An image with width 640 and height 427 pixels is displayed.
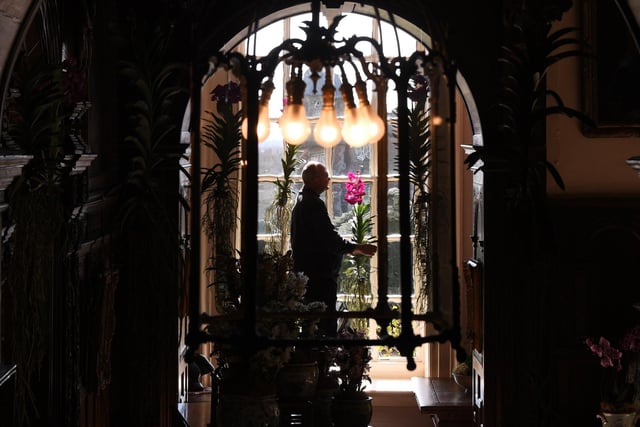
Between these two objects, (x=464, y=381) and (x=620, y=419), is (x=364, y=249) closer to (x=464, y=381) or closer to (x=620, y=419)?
(x=464, y=381)

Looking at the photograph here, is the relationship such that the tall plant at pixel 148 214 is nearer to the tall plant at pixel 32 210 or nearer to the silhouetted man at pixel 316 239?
the silhouetted man at pixel 316 239

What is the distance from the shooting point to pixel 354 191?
24.9 feet

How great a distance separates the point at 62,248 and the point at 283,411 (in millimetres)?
1570

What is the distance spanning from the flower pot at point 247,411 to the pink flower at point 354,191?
111 inches

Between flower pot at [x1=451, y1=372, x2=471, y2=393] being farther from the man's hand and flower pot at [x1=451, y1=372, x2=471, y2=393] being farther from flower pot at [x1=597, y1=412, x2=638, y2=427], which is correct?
flower pot at [x1=597, y1=412, x2=638, y2=427]

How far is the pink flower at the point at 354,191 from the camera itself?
7559 millimetres

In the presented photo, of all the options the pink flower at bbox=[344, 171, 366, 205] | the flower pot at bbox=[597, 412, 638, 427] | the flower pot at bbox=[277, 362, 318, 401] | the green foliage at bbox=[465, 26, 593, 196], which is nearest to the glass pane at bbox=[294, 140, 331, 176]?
the pink flower at bbox=[344, 171, 366, 205]

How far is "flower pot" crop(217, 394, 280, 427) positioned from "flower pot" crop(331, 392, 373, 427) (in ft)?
2.02

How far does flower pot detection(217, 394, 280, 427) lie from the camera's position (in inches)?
191

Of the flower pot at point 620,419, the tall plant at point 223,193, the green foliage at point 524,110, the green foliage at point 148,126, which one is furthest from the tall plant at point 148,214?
the flower pot at point 620,419

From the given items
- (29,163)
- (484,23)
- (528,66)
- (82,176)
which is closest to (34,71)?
(29,163)

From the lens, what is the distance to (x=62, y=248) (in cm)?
423

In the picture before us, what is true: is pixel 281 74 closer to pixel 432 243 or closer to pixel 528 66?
pixel 528 66

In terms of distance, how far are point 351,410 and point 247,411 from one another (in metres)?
0.77
